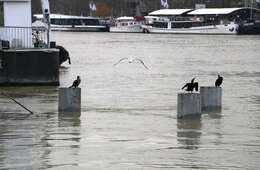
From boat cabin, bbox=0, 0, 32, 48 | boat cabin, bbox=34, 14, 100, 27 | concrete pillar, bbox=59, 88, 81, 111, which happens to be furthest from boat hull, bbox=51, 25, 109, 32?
concrete pillar, bbox=59, 88, 81, 111

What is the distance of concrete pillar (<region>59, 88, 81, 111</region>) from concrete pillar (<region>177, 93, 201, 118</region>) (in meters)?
2.73

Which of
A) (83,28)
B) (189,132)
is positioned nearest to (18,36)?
(189,132)

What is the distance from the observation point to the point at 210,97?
22.2 metres

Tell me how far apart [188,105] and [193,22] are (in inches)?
5082

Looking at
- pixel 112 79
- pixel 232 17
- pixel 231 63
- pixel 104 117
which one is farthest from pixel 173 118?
pixel 232 17

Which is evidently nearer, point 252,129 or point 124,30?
point 252,129

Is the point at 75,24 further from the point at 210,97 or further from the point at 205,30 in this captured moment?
the point at 210,97

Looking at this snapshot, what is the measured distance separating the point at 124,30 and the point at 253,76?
115 metres

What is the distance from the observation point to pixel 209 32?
136m

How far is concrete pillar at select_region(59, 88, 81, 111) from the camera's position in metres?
21.1

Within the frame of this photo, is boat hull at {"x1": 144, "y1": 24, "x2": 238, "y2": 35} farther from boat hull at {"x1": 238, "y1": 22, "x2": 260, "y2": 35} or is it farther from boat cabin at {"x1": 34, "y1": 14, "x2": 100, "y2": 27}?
boat cabin at {"x1": 34, "y1": 14, "x2": 100, "y2": 27}

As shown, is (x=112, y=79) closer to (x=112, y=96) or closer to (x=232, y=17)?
(x=112, y=96)

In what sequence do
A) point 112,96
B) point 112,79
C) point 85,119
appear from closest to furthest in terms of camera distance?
point 85,119 < point 112,96 < point 112,79

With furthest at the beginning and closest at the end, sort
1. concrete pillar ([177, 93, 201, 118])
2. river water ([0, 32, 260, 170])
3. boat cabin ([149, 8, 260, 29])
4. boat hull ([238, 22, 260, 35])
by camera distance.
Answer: boat cabin ([149, 8, 260, 29]), boat hull ([238, 22, 260, 35]), concrete pillar ([177, 93, 201, 118]), river water ([0, 32, 260, 170])
